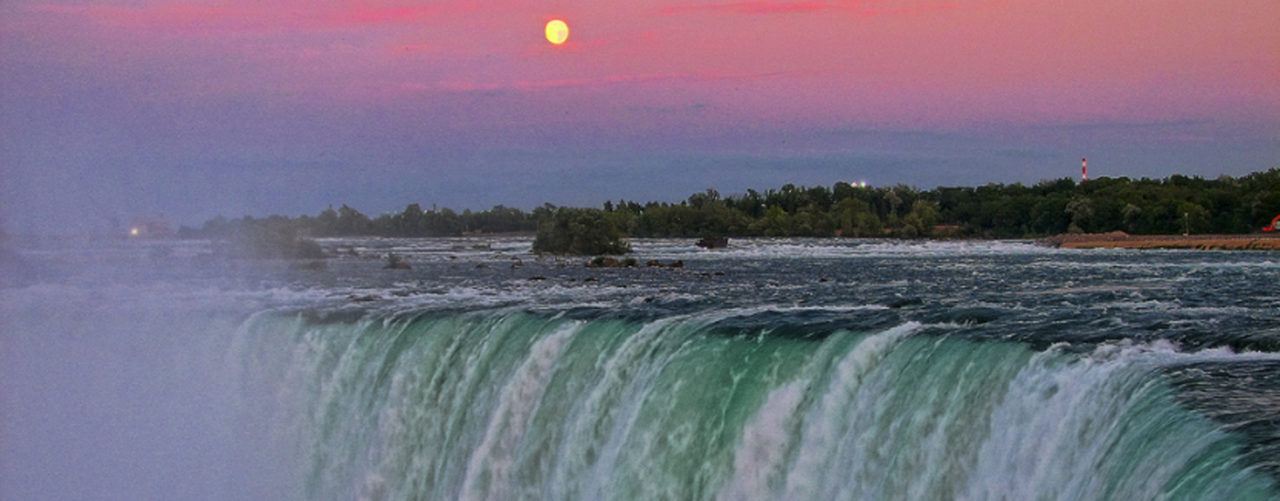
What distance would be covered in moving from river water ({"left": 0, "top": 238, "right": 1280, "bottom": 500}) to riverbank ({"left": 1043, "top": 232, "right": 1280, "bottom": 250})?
22.9 m

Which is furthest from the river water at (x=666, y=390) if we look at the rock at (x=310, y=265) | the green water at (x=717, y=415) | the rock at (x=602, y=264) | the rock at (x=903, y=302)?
the rock at (x=310, y=265)

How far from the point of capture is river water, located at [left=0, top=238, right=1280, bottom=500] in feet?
39.3

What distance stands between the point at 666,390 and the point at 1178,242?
5970 centimetres

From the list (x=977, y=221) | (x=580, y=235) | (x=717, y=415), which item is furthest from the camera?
(x=977, y=221)

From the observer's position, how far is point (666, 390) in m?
17.1

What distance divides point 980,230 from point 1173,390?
126 meters

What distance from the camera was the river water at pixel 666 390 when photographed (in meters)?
12.0

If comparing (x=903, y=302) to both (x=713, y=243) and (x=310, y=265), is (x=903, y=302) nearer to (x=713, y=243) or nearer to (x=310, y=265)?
(x=310, y=265)

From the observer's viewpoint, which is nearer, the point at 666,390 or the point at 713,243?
the point at 666,390

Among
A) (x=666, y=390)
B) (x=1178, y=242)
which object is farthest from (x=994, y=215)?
(x=666, y=390)

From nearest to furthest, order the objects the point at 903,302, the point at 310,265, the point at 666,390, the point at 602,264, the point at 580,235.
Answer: the point at 666,390, the point at 903,302, the point at 602,264, the point at 310,265, the point at 580,235

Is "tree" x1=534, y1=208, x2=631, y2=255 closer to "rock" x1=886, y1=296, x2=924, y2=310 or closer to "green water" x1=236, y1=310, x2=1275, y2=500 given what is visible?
"rock" x1=886, y1=296, x2=924, y2=310

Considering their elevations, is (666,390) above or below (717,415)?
above

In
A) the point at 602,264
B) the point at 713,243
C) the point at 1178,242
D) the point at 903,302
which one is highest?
the point at 903,302
